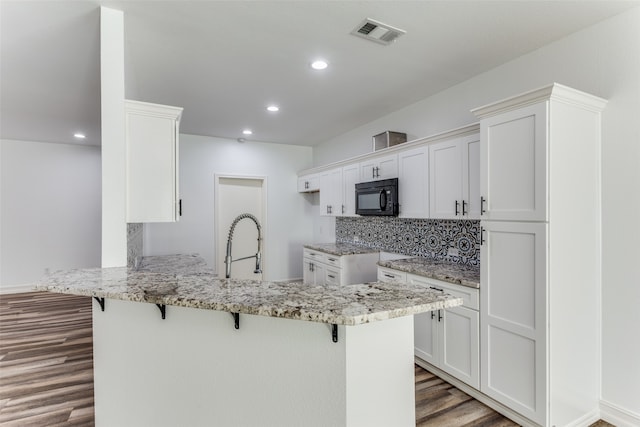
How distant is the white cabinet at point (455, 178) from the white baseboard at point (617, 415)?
1.49 meters

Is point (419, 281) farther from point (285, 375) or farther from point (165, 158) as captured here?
point (165, 158)

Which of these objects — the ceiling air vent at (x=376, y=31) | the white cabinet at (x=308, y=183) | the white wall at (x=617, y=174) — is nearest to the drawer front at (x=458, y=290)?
the white wall at (x=617, y=174)

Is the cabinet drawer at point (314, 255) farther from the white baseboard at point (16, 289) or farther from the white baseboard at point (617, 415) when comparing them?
the white baseboard at point (16, 289)

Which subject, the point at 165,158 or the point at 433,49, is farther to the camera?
the point at 433,49

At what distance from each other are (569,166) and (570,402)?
1487mm

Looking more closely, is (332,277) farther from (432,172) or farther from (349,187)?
(432,172)

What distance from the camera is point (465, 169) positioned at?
276cm

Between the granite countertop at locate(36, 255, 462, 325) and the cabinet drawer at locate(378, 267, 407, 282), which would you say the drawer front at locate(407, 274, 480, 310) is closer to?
the cabinet drawer at locate(378, 267, 407, 282)

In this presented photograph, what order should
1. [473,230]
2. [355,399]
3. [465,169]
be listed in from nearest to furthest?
A: [355,399]
[465,169]
[473,230]

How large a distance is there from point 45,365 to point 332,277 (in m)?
3.06

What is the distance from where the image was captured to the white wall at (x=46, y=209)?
5590mm

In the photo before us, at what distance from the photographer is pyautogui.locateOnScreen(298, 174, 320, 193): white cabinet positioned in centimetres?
549

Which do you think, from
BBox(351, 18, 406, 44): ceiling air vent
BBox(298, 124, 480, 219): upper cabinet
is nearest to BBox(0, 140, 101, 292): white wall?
BBox(298, 124, 480, 219): upper cabinet

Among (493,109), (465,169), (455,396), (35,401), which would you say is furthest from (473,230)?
(35,401)
